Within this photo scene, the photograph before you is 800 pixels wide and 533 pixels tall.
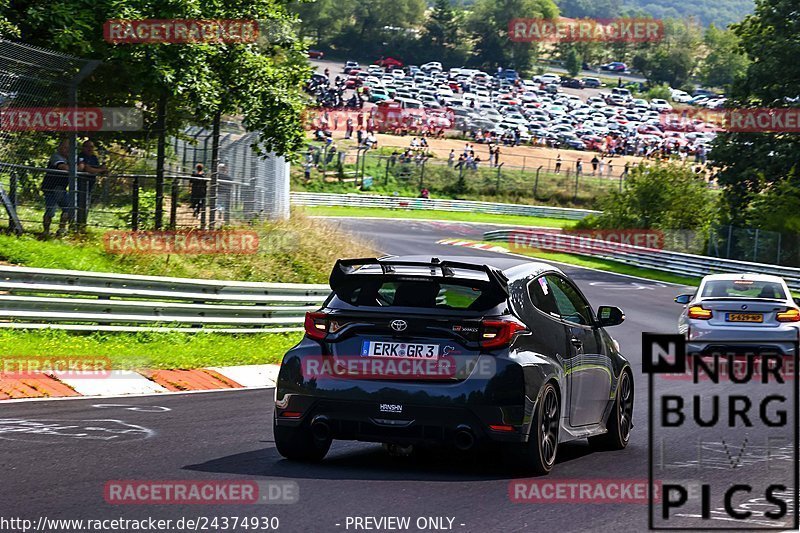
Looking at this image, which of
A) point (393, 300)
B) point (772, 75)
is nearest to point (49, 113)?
point (393, 300)

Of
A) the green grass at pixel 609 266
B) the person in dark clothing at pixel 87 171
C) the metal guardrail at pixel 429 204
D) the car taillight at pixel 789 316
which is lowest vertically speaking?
the green grass at pixel 609 266

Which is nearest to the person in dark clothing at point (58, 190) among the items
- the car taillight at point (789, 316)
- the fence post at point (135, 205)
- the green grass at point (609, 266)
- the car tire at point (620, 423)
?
the fence post at point (135, 205)

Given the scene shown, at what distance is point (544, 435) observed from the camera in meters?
8.76

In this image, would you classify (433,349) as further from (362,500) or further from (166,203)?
(166,203)

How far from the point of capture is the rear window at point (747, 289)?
64.1 ft

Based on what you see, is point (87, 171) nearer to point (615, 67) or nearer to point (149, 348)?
point (149, 348)

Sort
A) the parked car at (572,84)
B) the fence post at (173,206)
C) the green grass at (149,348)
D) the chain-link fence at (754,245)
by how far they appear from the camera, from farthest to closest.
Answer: the parked car at (572,84) → the chain-link fence at (754,245) → the fence post at (173,206) → the green grass at (149,348)

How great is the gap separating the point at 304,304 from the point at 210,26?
6284 mm

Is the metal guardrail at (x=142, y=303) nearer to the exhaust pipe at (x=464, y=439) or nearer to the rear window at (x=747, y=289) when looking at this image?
the rear window at (x=747, y=289)

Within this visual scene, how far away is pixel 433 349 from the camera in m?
8.48

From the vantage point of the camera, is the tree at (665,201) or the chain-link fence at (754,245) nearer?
the chain-link fence at (754,245)

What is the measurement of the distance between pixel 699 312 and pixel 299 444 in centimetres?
1188

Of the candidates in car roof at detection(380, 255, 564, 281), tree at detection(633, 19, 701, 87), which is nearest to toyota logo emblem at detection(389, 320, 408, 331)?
car roof at detection(380, 255, 564, 281)

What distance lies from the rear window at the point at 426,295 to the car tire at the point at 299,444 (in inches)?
38.5
